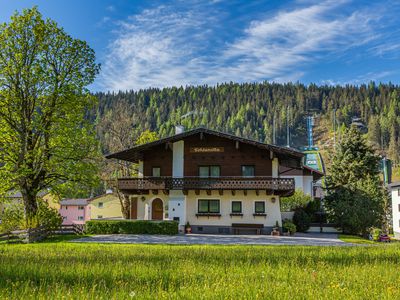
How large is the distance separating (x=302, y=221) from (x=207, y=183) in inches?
470

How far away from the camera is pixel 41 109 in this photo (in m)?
26.7

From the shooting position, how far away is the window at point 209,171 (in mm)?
34438

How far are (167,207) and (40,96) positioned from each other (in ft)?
48.1

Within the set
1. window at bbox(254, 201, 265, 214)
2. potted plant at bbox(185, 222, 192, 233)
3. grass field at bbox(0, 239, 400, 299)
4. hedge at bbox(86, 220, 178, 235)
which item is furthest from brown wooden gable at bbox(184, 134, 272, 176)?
grass field at bbox(0, 239, 400, 299)

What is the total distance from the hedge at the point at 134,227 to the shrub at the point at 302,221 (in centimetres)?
1411

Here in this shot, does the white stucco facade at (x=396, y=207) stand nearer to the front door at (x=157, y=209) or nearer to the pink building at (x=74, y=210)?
the front door at (x=157, y=209)

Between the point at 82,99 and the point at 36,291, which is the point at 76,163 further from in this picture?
the point at 36,291

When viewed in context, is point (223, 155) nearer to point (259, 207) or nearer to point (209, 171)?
point (209, 171)

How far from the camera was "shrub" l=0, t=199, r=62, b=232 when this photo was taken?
25.3 meters

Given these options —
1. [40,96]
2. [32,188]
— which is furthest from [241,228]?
[40,96]

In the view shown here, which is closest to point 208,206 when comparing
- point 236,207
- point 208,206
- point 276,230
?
point 208,206

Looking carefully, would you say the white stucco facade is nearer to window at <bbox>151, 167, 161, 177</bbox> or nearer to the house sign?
the house sign

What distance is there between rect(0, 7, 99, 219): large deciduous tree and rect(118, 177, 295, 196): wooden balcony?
23.2ft

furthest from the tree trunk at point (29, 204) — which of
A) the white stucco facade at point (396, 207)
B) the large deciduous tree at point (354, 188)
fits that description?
the white stucco facade at point (396, 207)
